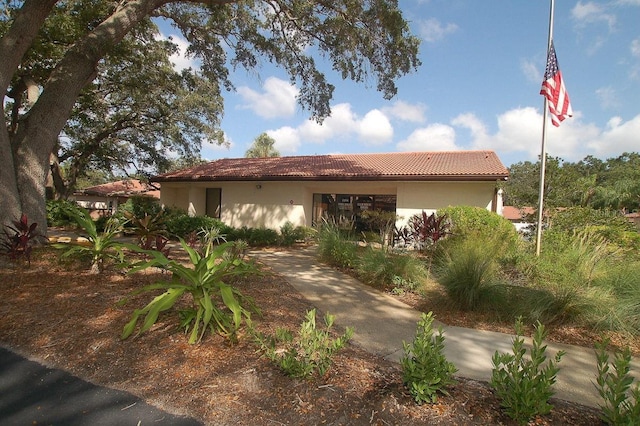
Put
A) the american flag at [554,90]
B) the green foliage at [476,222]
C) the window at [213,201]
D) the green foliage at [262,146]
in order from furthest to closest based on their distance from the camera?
the green foliage at [262,146]
the window at [213,201]
the green foliage at [476,222]
the american flag at [554,90]

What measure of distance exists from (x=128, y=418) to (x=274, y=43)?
10.4 meters

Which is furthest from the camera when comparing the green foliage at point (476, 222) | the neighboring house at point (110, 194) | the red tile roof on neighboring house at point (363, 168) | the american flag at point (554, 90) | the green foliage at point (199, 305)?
the neighboring house at point (110, 194)

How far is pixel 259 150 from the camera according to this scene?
133 ft

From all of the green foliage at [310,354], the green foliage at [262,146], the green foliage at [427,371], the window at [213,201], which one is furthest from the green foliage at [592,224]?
the green foliage at [262,146]

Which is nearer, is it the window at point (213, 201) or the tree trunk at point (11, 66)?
the tree trunk at point (11, 66)

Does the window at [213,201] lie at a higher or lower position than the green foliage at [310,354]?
higher

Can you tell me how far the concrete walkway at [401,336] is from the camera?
3090 mm

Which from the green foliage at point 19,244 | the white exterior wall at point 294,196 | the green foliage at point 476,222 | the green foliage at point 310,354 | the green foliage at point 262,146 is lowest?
the green foliage at point 310,354

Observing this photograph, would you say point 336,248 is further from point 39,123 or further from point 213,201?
point 213,201

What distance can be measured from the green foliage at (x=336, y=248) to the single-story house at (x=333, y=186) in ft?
16.1

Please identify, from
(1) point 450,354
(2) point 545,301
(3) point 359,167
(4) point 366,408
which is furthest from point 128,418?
(3) point 359,167

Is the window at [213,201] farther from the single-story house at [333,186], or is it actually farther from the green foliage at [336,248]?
the green foliage at [336,248]

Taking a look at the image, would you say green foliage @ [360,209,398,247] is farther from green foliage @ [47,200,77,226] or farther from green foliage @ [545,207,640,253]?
green foliage @ [47,200,77,226]

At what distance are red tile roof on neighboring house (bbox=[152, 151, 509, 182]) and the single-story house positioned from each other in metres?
0.03
